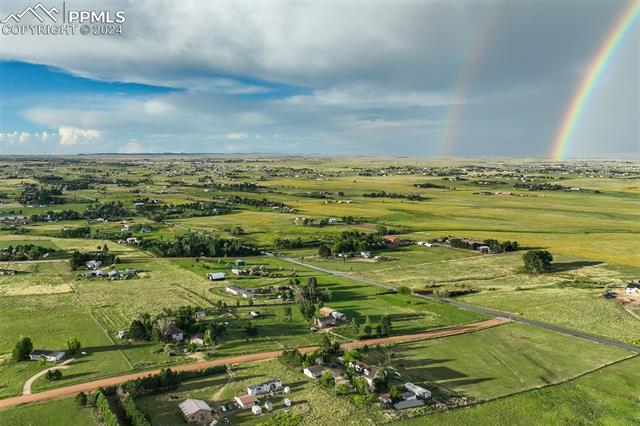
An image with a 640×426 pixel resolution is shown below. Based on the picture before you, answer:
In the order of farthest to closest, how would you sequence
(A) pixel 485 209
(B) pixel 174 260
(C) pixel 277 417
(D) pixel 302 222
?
1. (A) pixel 485 209
2. (D) pixel 302 222
3. (B) pixel 174 260
4. (C) pixel 277 417

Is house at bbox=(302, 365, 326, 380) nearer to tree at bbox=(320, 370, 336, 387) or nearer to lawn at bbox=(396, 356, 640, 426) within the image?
tree at bbox=(320, 370, 336, 387)

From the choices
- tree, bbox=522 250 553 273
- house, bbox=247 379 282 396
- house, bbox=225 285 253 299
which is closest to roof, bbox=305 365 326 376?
house, bbox=247 379 282 396

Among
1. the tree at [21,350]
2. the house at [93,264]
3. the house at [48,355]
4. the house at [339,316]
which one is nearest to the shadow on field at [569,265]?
the house at [339,316]

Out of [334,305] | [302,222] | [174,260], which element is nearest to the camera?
[334,305]

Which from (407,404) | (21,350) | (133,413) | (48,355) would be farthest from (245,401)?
(21,350)

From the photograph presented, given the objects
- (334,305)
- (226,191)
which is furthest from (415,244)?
(226,191)

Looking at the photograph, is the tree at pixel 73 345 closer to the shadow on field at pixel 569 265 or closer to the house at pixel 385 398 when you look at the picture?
the house at pixel 385 398

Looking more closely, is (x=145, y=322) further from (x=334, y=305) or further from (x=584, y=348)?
(x=584, y=348)
